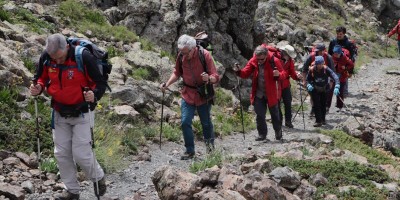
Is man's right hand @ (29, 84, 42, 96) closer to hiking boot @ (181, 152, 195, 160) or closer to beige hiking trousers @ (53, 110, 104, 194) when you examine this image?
beige hiking trousers @ (53, 110, 104, 194)

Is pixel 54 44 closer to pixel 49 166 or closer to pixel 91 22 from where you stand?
pixel 49 166

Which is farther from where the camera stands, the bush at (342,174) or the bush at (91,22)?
the bush at (91,22)

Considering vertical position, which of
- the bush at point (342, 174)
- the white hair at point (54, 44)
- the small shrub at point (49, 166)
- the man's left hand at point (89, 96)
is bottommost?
the bush at point (342, 174)

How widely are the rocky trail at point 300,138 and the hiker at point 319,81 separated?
2.31 feet

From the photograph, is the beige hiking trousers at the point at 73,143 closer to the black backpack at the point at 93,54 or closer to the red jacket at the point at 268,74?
the black backpack at the point at 93,54

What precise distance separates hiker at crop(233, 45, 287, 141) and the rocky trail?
0.81 metres

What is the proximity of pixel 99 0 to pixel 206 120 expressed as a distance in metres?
9.91

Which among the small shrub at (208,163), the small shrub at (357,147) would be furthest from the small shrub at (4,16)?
the small shrub at (357,147)

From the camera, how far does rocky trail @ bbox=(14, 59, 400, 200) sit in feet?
25.8

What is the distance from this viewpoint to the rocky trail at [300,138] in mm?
7875

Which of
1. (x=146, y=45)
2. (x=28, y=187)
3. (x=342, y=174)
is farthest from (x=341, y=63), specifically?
(x=28, y=187)

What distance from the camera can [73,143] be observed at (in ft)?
20.8

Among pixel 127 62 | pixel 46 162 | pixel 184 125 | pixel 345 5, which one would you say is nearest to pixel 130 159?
pixel 184 125

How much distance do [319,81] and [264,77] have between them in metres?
2.81
